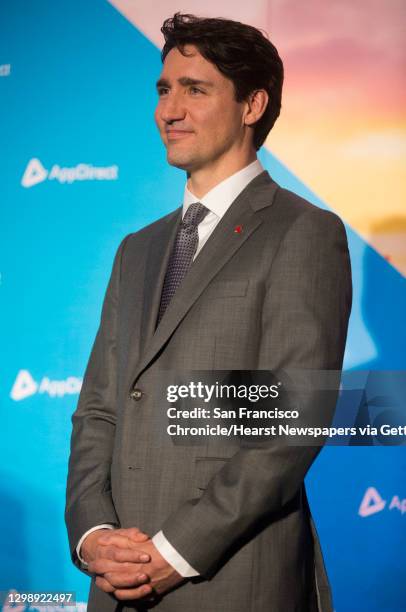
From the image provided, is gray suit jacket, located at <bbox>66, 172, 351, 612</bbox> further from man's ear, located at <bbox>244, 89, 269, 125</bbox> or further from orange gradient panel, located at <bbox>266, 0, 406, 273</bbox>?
orange gradient panel, located at <bbox>266, 0, 406, 273</bbox>

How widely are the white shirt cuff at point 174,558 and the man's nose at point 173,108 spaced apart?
0.98 meters

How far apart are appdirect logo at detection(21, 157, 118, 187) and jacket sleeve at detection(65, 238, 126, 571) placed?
4.37 ft

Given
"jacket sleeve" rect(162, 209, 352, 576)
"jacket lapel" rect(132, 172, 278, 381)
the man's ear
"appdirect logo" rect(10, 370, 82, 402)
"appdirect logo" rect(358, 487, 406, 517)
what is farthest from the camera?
"appdirect logo" rect(10, 370, 82, 402)

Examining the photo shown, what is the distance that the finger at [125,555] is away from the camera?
1.59 metres

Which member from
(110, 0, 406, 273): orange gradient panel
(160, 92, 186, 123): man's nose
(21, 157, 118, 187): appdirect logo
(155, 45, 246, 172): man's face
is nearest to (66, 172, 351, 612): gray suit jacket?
(155, 45, 246, 172): man's face

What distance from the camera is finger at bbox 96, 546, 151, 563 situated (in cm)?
159

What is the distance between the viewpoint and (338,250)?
1.76 m

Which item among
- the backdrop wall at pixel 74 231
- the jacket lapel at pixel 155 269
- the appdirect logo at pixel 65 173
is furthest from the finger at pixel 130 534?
the appdirect logo at pixel 65 173

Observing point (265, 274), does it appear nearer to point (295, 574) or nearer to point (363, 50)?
point (295, 574)

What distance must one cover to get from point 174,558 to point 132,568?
93 mm

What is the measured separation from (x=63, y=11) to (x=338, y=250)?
227cm

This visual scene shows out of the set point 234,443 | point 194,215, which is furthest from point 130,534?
point 194,215

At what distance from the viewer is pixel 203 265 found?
5.85 feet

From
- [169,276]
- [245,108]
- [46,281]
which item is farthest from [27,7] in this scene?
[169,276]
